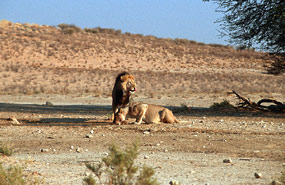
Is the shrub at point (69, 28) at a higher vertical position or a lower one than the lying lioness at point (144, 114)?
higher

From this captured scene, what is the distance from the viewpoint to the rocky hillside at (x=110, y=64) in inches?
1705

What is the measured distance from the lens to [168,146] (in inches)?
456

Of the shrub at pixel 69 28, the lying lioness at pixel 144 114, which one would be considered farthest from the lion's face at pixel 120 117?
the shrub at pixel 69 28

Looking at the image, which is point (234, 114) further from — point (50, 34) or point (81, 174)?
point (50, 34)

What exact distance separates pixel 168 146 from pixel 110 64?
2047 inches

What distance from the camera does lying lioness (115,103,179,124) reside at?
593 inches

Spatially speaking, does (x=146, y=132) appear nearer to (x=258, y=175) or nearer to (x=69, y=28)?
(x=258, y=175)

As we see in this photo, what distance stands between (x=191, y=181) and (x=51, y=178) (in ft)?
7.20

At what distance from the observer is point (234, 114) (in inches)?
762

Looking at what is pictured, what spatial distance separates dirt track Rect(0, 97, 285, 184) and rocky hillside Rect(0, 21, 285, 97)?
19.9 m

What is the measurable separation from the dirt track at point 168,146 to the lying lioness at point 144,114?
0.43 m

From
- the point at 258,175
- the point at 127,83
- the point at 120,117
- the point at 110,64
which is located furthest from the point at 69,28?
the point at 258,175

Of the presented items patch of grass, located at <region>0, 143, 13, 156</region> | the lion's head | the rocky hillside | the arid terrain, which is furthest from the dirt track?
the rocky hillside

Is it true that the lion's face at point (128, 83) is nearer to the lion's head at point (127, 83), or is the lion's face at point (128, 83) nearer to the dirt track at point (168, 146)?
the lion's head at point (127, 83)
